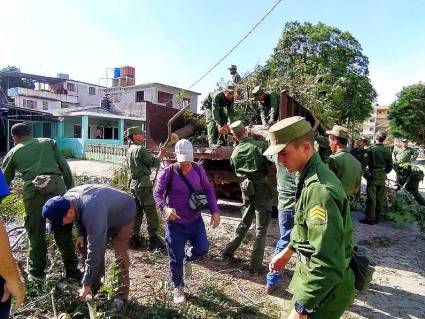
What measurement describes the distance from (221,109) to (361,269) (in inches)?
226

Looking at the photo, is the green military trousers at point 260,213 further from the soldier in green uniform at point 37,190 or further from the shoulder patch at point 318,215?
the shoulder patch at point 318,215

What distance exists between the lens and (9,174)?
440 cm

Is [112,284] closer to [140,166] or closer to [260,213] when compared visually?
[260,213]

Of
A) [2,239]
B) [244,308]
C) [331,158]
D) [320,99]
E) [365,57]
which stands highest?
[365,57]

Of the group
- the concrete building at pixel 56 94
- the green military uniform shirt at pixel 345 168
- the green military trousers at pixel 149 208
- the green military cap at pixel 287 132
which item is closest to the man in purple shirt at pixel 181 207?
the green military uniform shirt at pixel 345 168

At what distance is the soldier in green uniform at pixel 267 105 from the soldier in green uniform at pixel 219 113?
1.69 ft

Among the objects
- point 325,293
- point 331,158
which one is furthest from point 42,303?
point 331,158

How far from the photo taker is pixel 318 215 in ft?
5.84

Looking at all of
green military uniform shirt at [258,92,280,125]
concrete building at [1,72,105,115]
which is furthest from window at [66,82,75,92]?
green military uniform shirt at [258,92,280,125]

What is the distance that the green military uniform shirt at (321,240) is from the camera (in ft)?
5.71

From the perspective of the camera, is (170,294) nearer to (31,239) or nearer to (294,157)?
(31,239)

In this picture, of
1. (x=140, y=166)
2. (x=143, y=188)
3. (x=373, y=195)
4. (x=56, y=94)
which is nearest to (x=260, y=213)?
(x=143, y=188)

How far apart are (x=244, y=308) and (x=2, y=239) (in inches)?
96.7

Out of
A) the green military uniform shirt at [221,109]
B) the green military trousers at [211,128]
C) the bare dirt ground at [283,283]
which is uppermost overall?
the green military uniform shirt at [221,109]
